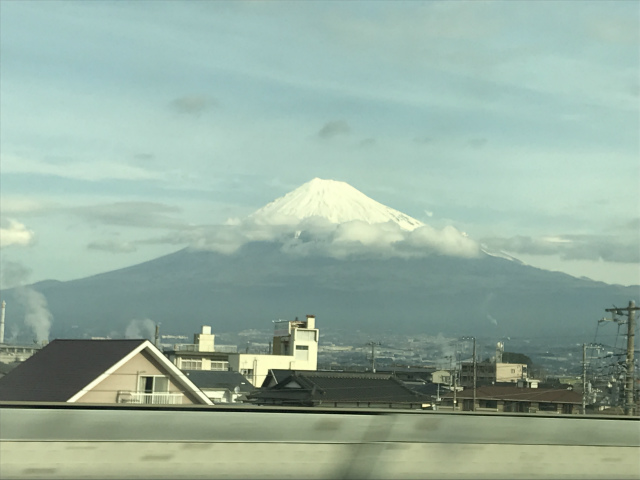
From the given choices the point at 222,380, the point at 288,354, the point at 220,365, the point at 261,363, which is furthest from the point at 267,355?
the point at 222,380

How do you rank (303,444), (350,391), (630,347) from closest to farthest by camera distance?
(303,444) → (350,391) → (630,347)

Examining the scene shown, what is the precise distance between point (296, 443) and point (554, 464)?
1732 millimetres

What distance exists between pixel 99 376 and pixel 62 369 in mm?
1266

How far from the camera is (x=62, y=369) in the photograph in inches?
592

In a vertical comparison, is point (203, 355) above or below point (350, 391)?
above

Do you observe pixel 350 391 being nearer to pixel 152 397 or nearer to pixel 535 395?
pixel 535 395

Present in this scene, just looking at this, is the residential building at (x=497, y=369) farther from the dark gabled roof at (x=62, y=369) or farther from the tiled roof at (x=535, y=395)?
the dark gabled roof at (x=62, y=369)

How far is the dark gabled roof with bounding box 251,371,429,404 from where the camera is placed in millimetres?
26222

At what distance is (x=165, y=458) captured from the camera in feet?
16.9

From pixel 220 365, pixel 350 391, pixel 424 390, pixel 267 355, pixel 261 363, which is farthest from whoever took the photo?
pixel 267 355

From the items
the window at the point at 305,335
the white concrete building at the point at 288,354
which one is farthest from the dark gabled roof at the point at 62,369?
the window at the point at 305,335

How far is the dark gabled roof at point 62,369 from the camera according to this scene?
46.5 feet

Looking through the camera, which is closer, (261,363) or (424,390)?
(424,390)

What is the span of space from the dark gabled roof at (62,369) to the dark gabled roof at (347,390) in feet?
31.3
